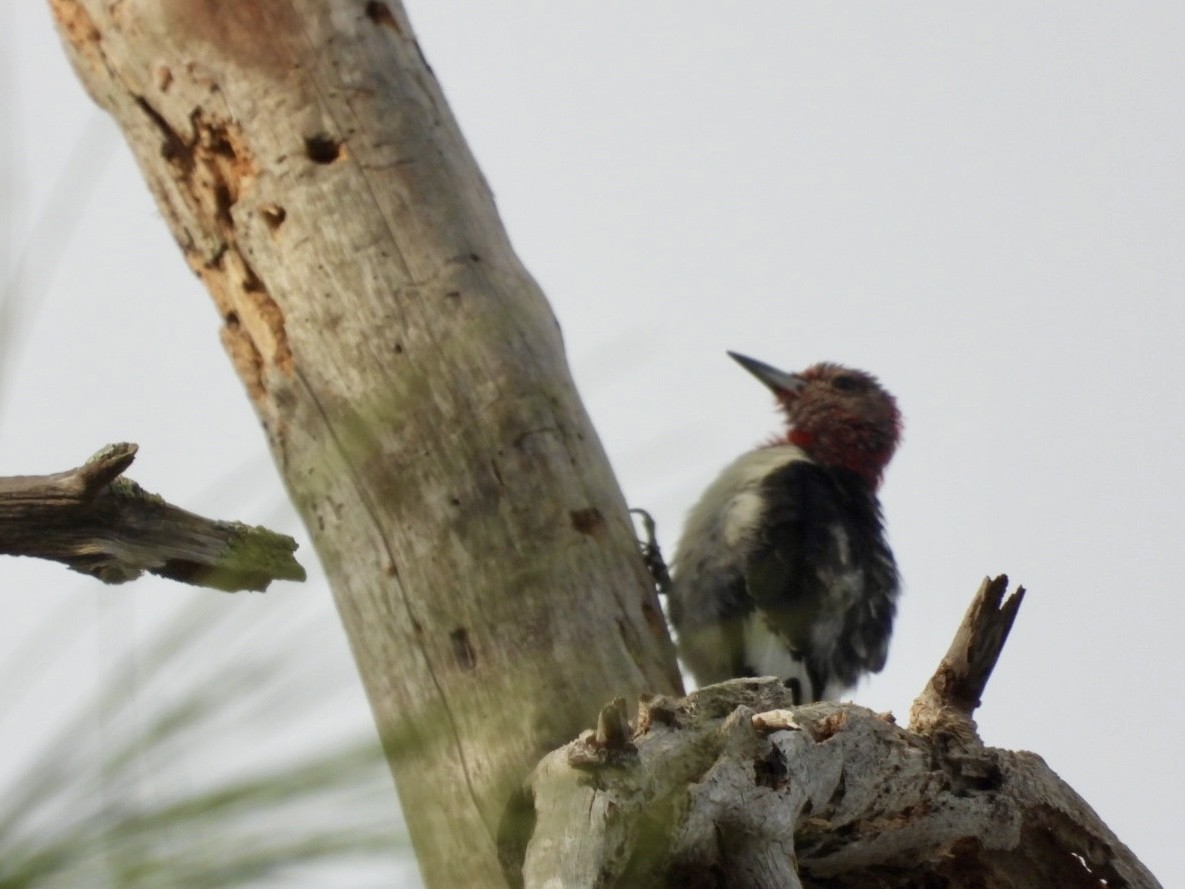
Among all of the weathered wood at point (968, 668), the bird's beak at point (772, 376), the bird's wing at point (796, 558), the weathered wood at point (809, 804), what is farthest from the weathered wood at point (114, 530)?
the bird's beak at point (772, 376)

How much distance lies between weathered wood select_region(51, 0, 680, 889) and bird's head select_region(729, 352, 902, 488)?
2.97 m

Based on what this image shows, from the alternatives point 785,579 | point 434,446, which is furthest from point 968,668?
point 785,579

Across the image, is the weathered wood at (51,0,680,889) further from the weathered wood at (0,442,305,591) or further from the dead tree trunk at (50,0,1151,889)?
the weathered wood at (0,442,305,591)

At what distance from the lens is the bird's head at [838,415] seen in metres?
5.80

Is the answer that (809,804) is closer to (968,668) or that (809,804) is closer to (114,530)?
(968,668)

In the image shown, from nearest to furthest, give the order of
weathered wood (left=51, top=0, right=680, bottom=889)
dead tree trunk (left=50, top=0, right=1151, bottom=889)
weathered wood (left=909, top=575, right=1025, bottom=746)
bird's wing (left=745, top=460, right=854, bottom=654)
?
dead tree trunk (left=50, top=0, right=1151, bottom=889)
weathered wood (left=51, top=0, right=680, bottom=889)
weathered wood (left=909, top=575, right=1025, bottom=746)
bird's wing (left=745, top=460, right=854, bottom=654)

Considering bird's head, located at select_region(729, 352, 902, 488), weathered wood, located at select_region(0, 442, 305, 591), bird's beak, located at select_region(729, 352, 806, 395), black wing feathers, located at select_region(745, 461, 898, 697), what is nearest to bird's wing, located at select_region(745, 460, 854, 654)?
black wing feathers, located at select_region(745, 461, 898, 697)

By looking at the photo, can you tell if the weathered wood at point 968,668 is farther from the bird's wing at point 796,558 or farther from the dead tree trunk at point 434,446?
the bird's wing at point 796,558

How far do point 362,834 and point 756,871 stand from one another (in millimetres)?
999

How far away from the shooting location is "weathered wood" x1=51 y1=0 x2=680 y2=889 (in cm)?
246

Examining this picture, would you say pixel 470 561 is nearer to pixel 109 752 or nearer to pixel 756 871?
pixel 756 871

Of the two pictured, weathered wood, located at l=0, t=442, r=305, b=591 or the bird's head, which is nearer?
weathered wood, located at l=0, t=442, r=305, b=591

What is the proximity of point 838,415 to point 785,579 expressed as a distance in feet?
5.48

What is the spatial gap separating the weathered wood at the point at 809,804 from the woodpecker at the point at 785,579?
4.62ft
